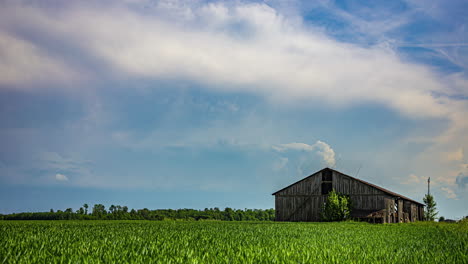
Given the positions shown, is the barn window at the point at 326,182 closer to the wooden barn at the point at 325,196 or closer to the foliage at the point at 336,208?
the wooden barn at the point at 325,196

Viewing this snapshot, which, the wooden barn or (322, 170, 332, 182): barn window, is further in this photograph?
(322, 170, 332, 182): barn window

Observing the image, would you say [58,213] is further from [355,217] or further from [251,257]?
[251,257]

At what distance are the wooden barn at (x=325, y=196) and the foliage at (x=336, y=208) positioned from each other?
3.33 ft

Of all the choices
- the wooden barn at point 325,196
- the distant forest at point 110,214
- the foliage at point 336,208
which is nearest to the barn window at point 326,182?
the wooden barn at point 325,196

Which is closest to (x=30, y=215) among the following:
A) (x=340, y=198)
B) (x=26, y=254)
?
(x=340, y=198)

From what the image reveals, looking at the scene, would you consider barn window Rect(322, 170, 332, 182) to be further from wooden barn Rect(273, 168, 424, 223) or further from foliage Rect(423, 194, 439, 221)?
foliage Rect(423, 194, 439, 221)

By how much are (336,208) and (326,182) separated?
444cm

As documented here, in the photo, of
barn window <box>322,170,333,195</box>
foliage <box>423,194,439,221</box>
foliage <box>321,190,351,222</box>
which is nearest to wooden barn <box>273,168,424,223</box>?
barn window <box>322,170,333,195</box>

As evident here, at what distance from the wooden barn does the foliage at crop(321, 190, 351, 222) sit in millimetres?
1015

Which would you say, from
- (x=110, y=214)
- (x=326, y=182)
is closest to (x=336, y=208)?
(x=326, y=182)

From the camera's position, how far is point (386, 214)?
4975 centimetres

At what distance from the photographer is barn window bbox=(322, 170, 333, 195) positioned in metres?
52.9

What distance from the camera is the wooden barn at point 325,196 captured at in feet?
164

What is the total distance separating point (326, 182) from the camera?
53.0m
